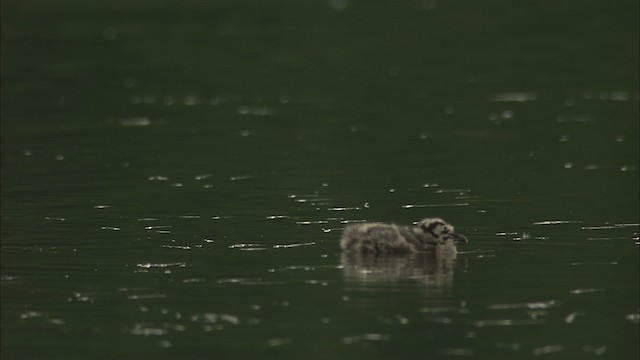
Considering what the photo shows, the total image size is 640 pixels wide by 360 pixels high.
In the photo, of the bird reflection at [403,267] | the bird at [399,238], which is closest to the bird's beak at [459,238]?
the bird at [399,238]

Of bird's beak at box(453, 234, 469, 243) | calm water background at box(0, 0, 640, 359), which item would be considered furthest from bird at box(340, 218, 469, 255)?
calm water background at box(0, 0, 640, 359)

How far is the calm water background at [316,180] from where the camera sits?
14586 millimetres

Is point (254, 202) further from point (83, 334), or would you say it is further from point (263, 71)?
point (263, 71)

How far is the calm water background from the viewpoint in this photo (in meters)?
14.6

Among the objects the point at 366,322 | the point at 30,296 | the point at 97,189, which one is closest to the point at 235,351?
the point at 366,322

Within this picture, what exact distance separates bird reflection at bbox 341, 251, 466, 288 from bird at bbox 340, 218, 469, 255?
5 centimetres

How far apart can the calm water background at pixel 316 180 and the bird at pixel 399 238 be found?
0.18m

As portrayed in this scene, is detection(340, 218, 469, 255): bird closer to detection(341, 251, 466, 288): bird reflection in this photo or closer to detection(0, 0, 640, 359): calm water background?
detection(341, 251, 466, 288): bird reflection

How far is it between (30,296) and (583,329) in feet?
14.8

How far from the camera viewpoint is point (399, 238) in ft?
56.9

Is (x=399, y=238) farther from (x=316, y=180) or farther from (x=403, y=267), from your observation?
(x=316, y=180)

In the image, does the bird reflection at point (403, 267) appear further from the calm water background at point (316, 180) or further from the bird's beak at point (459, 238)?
the bird's beak at point (459, 238)

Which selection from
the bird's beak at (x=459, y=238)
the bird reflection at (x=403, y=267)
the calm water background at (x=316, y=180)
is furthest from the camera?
the bird's beak at (x=459, y=238)

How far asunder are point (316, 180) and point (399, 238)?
4715 millimetres
